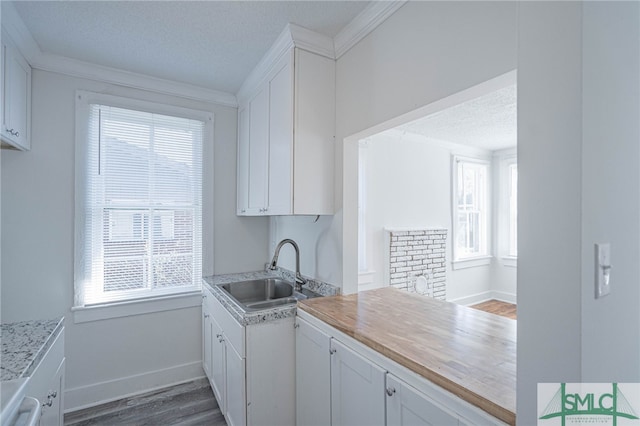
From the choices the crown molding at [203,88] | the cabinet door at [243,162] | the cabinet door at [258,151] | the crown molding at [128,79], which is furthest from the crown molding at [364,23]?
the crown molding at [128,79]

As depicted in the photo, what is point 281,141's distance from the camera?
6.89 feet

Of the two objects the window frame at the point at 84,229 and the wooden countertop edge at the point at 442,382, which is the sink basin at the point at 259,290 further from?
the wooden countertop edge at the point at 442,382

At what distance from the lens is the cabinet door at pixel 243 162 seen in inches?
109

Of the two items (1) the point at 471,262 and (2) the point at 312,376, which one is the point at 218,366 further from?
(1) the point at 471,262

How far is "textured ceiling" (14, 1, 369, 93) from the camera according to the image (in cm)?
174

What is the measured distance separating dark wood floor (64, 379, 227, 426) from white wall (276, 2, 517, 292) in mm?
1356

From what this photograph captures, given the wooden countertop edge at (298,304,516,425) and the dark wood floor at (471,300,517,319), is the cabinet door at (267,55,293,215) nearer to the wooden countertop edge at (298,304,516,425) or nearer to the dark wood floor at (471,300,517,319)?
the wooden countertop edge at (298,304,516,425)

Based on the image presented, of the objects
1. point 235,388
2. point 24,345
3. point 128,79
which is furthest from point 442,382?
point 128,79

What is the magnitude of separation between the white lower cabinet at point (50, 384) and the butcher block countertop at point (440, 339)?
120cm

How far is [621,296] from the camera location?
73cm

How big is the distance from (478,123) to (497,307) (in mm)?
2992

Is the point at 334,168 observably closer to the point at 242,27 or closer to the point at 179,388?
the point at 242,27

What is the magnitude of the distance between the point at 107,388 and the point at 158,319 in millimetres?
602

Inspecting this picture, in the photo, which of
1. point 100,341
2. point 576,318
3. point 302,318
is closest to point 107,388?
point 100,341
